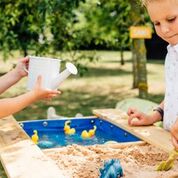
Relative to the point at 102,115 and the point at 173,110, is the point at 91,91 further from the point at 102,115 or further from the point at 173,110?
the point at 173,110

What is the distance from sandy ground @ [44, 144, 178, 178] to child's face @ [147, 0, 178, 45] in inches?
21.7

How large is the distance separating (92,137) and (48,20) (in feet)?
8.45

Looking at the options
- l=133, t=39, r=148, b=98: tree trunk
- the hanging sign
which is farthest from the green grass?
the hanging sign

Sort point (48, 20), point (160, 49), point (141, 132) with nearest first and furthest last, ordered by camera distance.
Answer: point (141, 132), point (48, 20), point (160, 49)

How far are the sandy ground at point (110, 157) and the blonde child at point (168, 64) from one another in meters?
0.15

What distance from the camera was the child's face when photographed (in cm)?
167

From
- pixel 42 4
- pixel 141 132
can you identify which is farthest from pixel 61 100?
pixel 141 132

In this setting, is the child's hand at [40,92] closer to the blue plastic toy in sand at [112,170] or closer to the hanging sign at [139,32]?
the blue plastic toy in sand at [112,170]

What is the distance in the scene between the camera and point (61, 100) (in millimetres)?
7430

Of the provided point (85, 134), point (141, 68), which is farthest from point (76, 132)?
point (141, 68)

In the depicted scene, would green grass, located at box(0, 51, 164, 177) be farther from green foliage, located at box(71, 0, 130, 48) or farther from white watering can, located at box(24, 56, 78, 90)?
white watering can, located at box(24, 56, 78, 90)

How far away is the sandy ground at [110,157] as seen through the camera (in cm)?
165

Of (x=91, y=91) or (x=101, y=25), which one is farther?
(x=101, y=25)

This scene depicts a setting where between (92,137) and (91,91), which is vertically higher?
(92,137)
